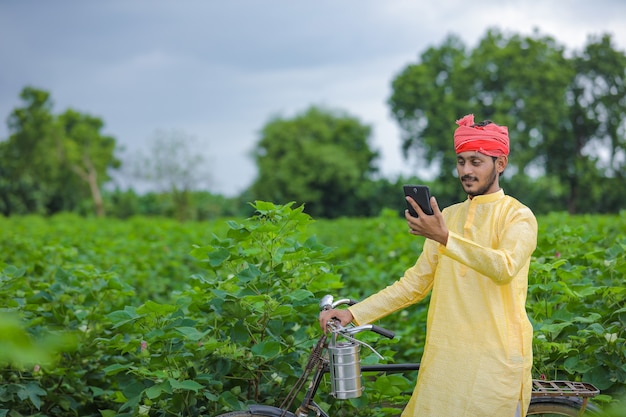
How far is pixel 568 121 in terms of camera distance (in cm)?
4644

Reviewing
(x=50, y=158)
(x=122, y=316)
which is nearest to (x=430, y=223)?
(x=122, y=316)

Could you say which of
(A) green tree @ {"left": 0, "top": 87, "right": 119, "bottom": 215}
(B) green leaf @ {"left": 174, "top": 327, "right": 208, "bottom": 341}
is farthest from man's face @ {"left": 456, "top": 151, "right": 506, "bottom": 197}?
(A) green tree @ {"left": 0, "top": 87, "right": 119, "bottom": 215}

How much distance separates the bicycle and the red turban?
0.71m

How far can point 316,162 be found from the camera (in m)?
55.4

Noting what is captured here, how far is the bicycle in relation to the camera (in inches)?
106

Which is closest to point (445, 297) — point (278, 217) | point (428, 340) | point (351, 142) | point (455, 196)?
point (428, 340)

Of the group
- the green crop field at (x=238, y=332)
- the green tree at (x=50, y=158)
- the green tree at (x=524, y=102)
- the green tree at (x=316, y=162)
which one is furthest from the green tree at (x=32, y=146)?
the green crop field at (x=238, y=332)

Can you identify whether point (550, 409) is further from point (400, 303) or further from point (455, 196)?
point (455, 196)

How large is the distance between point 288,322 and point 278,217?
1.91 ft

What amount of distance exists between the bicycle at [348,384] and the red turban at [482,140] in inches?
28.1

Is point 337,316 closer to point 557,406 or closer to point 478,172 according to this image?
point 478,172

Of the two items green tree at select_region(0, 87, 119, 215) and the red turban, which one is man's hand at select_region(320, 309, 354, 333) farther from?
green tree at select_region(0, 87, 119, 215)

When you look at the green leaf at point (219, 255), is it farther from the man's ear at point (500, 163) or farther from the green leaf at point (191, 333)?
the man's ear at point (500, 163)

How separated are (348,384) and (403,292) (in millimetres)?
475
